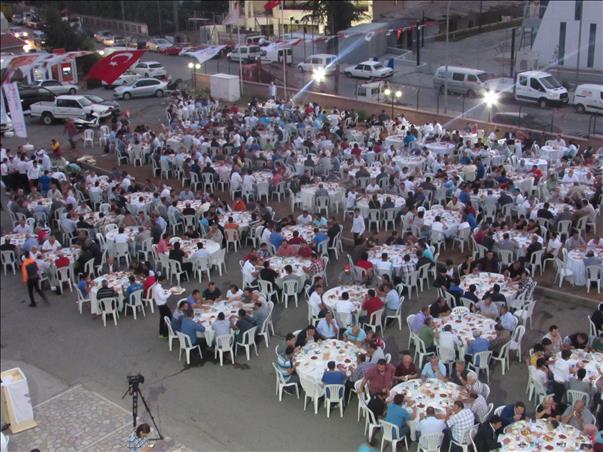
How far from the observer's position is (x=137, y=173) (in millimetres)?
27500

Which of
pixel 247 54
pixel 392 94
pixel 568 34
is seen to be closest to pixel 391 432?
pixel 392 94

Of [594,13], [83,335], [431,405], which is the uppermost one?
[594,13]

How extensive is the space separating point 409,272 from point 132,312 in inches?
242

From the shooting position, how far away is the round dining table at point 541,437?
10.1 meters

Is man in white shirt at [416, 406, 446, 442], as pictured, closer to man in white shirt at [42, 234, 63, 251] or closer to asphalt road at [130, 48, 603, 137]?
man in white shirt at [42, 234, 63, 251]

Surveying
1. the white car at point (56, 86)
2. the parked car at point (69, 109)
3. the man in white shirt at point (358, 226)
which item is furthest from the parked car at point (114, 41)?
the man in white shirt at point (358, 226)

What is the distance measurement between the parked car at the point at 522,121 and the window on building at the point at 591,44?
1260cm

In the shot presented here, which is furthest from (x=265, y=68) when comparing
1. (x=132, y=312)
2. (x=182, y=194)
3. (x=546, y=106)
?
(x=132, y=312)

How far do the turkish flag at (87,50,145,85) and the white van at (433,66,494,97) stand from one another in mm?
20875

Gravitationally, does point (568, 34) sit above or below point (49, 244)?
above

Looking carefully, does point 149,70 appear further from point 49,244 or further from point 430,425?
point 430,425

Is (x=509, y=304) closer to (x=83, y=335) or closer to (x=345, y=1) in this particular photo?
(x=83, y=335)

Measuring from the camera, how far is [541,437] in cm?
1032

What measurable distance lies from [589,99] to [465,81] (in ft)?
22.7
